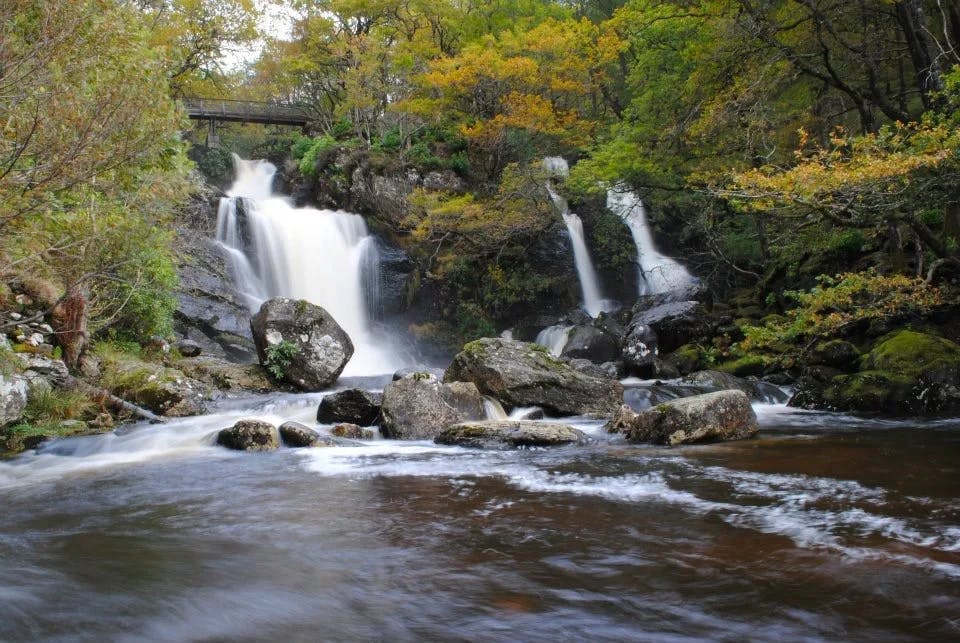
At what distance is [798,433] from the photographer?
349 inches

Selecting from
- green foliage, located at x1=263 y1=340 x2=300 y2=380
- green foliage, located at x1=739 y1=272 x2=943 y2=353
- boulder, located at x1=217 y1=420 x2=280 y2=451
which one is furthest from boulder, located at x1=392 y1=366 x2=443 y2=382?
green foliage, located at x1=739 y1=272 x2=943 y2=353

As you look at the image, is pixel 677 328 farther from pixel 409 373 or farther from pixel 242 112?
pixel 242 112

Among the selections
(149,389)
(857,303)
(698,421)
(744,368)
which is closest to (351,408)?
(149,389)

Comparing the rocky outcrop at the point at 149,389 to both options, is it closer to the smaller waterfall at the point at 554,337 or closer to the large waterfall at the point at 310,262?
the large waterfall at the point at 310,262

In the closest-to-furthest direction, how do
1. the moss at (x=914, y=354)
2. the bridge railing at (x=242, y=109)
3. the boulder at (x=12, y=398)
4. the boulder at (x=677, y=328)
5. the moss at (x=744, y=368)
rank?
the boulder at (x=12, y=398) < the moss at (x=914, y=354) < the moss at (x=744, y=368) < the boulder at (x=677, y=328) < the bridge railing at (x=242, y=109)

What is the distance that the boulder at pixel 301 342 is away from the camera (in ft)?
43.8

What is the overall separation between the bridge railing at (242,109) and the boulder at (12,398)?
23.4 metres

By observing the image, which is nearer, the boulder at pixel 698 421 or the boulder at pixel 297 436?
the boulder at pixel 698 421

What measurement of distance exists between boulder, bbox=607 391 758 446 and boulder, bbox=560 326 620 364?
8.35 metres

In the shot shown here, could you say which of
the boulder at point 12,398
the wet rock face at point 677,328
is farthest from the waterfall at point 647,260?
the boulder at point 12,398

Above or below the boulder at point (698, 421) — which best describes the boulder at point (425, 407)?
above

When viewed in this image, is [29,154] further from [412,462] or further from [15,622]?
[412,462]

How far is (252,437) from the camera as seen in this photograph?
28.6ft

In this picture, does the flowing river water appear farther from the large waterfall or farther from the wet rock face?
the large waterfall
